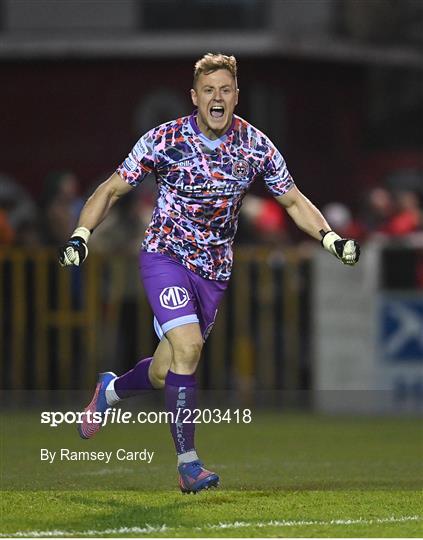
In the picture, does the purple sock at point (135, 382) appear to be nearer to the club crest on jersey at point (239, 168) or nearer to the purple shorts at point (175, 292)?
the purple shorts at point (175, 292)

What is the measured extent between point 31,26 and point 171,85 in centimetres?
270

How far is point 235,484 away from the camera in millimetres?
9953

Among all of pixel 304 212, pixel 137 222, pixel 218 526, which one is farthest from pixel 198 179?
pixel 137 222

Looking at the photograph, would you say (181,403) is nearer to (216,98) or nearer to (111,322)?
(216,98)

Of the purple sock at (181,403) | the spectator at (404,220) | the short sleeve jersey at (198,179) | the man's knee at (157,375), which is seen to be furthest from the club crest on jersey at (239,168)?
the spectator at (404,220)

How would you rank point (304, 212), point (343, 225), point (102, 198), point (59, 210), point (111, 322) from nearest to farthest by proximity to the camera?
point (102, 198)
point (304, 212)
point (111, 322)
point (59, 210)
point (343, 225)

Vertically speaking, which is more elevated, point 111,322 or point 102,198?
point 102,198

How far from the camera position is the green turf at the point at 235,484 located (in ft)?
26.5

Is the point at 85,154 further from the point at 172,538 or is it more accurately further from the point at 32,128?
the point at 172,538

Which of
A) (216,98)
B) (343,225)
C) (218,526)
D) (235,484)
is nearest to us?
(218,526)

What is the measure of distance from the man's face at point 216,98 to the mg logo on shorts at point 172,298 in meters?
0.93

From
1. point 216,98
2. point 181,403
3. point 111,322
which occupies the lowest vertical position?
point 181,403

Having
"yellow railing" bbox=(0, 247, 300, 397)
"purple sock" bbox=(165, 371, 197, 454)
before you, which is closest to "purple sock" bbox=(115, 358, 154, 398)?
"purple sock" bbox=(165, 371, 197, 454)

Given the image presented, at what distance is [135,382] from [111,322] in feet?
20.1
